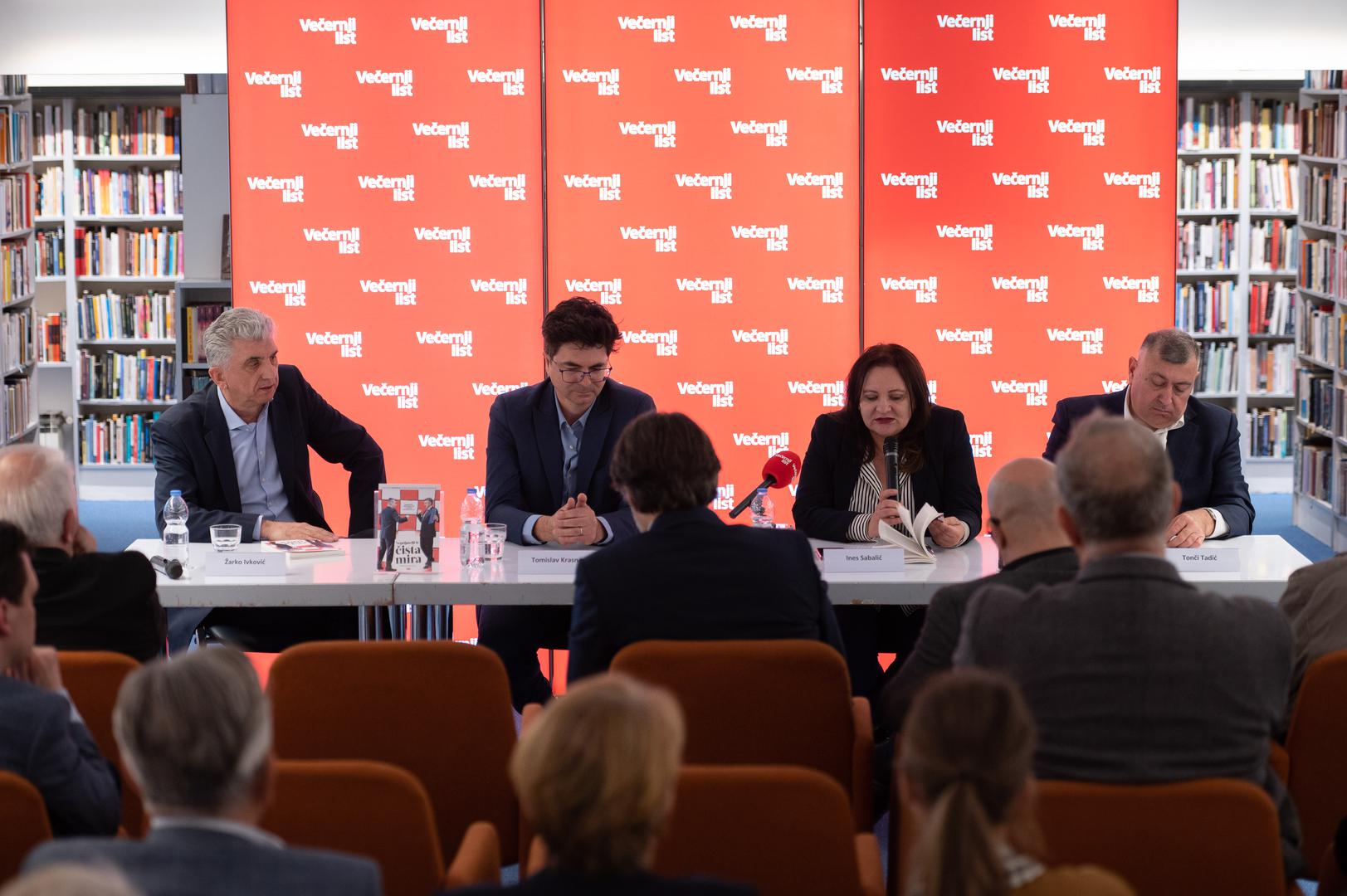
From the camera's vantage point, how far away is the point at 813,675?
270cm

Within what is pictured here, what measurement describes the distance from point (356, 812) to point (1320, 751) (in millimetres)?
1776

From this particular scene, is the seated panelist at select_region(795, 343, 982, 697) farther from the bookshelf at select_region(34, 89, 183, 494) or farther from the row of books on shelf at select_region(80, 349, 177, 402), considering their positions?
the row of books on shelf at select_region(80, 349, 177, 402)

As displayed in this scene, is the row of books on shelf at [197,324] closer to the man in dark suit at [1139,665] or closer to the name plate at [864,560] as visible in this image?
the name plate at [864,560]

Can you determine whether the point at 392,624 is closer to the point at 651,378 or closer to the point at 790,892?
the point at 651,378

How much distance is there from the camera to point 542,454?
14.7ft

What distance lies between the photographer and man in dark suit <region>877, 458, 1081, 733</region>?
262 centimetres

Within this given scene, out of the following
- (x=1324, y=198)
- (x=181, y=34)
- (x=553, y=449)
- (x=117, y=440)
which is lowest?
(x=117, y=440)

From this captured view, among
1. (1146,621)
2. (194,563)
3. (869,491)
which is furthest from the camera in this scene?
(869,491)

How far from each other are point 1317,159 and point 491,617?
20.4ft

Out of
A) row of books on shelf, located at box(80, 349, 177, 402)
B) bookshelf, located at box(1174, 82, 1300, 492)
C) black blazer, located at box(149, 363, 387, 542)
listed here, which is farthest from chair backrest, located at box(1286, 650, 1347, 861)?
row of books on shelf, located at box(80, 349, 177, 402)

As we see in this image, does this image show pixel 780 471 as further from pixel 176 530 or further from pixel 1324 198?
pixel 1324 198

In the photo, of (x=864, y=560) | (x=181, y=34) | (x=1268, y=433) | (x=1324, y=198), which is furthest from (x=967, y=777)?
(x=1268, y=433)

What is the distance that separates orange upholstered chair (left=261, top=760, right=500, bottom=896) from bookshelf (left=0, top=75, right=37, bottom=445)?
5864 mm

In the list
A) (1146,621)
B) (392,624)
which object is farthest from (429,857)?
(392,624)
